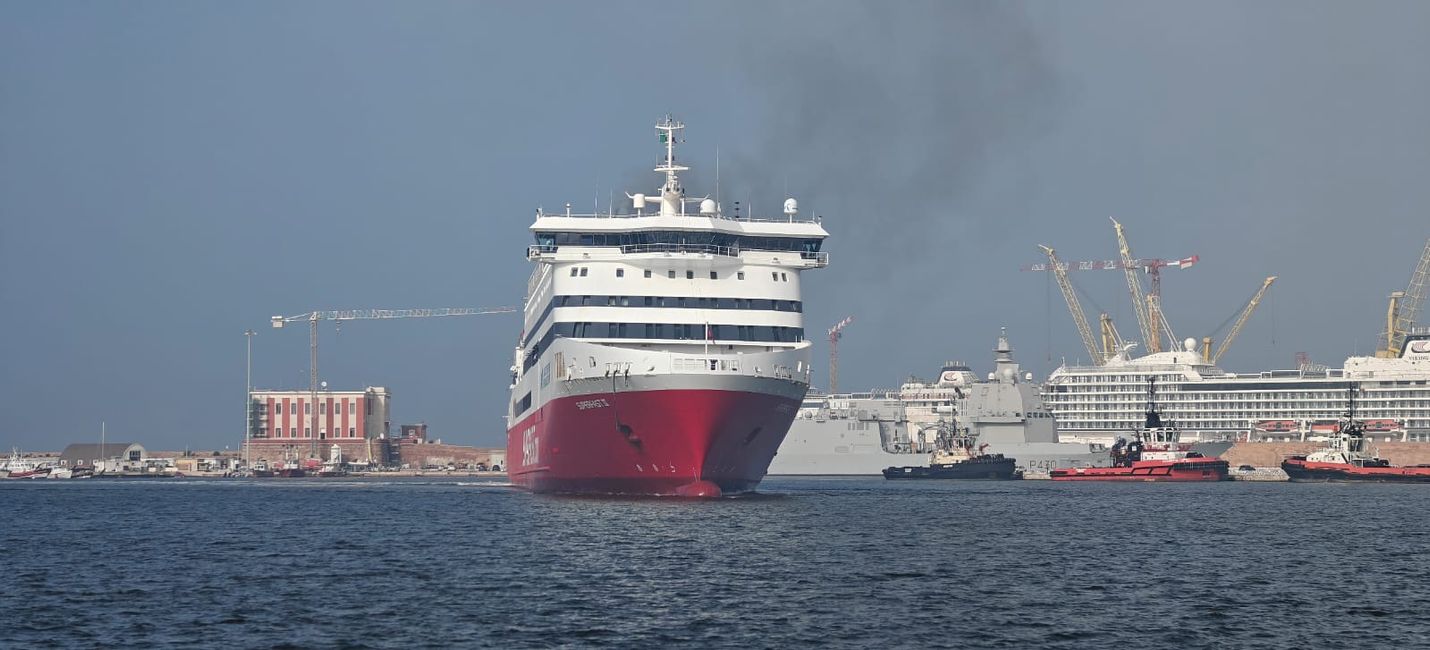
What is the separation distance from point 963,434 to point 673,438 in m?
97.8

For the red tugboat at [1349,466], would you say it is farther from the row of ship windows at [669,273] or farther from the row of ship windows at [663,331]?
the row of ship windows at [663,331]

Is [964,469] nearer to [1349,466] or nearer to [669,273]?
[1349,466]

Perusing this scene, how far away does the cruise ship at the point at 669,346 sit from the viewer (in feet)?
210

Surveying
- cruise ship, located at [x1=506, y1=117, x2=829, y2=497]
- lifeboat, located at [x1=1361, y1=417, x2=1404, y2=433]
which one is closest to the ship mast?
cruise ship, located at [x1=506, y1=117, x2=829, y2=497]

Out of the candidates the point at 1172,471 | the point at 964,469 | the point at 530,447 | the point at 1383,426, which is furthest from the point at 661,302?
the point at 1383,426

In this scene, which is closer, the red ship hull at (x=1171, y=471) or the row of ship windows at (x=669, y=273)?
the row of ship windows at (x=669, y=273)

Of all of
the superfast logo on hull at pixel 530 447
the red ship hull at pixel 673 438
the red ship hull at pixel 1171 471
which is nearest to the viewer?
the red ship hull at pixel 673 438

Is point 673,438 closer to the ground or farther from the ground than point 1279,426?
closer to the ground

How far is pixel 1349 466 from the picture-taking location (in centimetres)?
12625

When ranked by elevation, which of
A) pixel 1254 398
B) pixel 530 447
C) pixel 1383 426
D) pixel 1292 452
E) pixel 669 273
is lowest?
pixel 1292 452

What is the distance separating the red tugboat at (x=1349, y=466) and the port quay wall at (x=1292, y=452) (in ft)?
78.0

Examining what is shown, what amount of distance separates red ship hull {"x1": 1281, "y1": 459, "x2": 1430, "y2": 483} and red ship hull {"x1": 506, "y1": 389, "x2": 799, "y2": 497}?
7276cm

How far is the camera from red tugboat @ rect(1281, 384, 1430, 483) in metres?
125

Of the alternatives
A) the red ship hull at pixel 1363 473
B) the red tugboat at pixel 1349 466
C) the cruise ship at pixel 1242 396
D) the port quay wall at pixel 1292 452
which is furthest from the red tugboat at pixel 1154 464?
the cruise ship at pixel 1242 396
